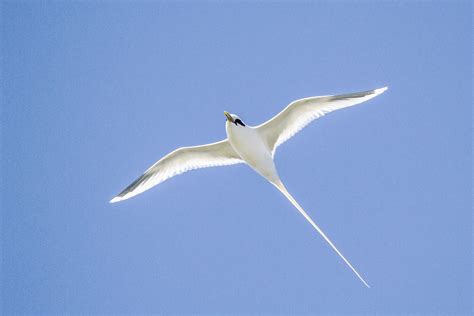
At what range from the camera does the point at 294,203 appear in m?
11.8

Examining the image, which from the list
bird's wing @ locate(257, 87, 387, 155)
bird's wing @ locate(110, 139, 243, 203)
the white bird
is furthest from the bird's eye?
bird's wing @ locate(110, 139, 243, 203)

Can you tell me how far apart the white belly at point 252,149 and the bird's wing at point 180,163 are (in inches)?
28.5

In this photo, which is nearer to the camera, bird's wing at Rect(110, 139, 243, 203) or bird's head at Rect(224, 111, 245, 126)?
bird's head at Rect(224, 111, 245, 126)

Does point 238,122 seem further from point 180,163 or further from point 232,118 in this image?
point 180,163

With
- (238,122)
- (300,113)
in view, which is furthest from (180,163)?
(300,113)

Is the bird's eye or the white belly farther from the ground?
the bird's eye

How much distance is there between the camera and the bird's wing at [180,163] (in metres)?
12.8

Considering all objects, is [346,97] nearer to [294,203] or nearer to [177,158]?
[294,203]

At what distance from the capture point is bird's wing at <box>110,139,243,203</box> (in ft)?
41.9

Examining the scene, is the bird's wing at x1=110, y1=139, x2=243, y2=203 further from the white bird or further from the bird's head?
the bird's head

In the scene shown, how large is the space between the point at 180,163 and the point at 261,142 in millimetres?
1838

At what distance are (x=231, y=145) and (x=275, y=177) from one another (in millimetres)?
1025

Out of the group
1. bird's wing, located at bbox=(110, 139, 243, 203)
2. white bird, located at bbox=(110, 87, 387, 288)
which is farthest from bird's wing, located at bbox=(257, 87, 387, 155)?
bird's wing, located at bbox=(110, 139, 243, 203)

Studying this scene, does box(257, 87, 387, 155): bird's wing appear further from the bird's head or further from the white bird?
the bird's head
